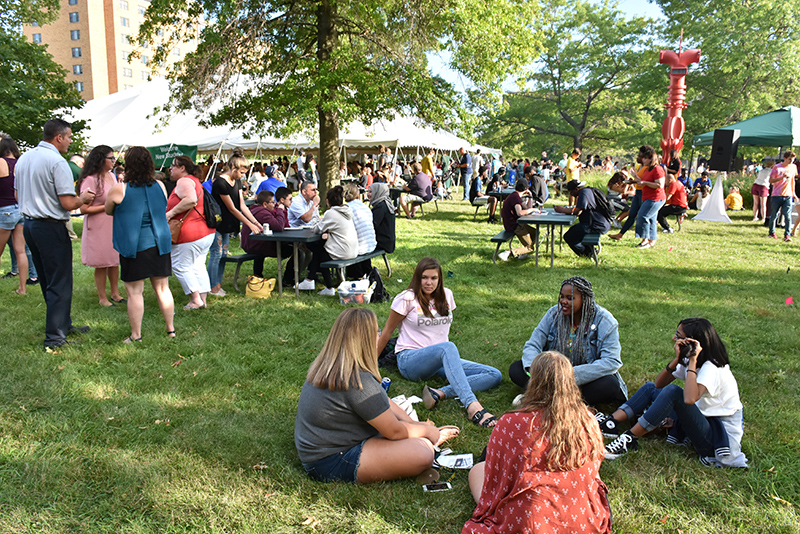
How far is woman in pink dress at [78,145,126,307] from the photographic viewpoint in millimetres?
5258

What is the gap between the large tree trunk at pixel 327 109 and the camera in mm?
12891

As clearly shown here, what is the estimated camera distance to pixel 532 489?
95.2 inches

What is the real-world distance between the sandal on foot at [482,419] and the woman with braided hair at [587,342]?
0.52 metres

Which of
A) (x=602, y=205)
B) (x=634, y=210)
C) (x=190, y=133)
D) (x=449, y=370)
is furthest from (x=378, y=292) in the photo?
(x=190, y=133)

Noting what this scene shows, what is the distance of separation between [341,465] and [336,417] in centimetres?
30

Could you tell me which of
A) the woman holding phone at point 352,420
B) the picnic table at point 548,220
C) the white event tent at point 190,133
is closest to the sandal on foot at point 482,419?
the woman holding phone at point 352,420

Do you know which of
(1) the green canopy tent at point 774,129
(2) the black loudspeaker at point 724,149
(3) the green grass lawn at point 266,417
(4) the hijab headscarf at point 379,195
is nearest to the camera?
(3) the green grass lawn at point 266,417

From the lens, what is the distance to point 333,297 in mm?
7180

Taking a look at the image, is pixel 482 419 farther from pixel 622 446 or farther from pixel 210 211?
pixel 210 211

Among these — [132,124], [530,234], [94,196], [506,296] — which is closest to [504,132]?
[132,124]

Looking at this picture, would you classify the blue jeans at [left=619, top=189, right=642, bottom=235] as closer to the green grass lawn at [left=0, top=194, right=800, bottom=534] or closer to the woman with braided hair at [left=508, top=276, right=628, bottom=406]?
the green grass lawn at [left=0, top=194, right=800, bottom=534]

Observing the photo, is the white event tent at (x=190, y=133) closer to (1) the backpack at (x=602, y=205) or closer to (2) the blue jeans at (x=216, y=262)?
(1) the backpack at (x=602, y=205)

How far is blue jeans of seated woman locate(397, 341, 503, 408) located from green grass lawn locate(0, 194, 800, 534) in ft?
0.40

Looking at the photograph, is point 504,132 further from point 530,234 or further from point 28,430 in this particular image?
point 28,430
